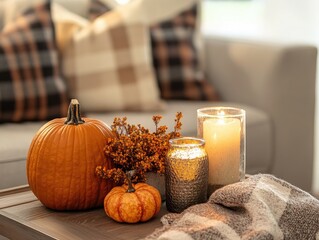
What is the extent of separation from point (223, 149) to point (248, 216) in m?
0.24

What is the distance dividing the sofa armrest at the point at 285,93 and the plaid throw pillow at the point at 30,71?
0.80 m

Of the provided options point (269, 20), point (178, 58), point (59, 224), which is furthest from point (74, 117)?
point (269, 20)

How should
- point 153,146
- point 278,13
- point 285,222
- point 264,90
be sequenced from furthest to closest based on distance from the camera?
point 278,13
point 264,90
point 153,146
point 285,222

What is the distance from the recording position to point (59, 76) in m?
2.82

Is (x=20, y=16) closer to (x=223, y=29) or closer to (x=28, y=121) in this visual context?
(x=28, y=121)

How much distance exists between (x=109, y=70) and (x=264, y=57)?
2.13 ft

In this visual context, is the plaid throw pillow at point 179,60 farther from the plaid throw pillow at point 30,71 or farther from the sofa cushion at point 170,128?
the plaid throw pillow at point 30,71

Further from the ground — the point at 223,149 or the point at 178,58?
the point at 178,58

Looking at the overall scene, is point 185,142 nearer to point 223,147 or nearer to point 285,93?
point 223,147

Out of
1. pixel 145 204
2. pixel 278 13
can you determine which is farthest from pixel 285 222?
pixel 278 13

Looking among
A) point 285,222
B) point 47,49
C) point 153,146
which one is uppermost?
point 47,49

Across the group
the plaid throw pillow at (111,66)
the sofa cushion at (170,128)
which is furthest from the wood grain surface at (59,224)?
the plaid throw pillow at (111,66)

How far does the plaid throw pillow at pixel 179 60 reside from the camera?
3096 mm

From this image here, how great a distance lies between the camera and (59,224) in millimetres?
1619
